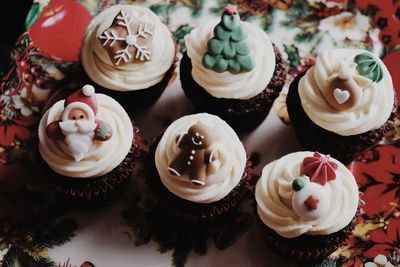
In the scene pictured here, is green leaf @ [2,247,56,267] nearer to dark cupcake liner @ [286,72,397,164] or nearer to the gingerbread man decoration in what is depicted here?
the gingerbread man decoration

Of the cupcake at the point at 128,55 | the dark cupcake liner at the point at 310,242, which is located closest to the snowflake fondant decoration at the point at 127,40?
the cupcake at the point at 128,55

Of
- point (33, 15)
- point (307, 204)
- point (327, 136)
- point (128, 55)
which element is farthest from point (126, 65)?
point (307, 204)

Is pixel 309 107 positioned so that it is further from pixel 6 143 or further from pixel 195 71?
pixel 6 143

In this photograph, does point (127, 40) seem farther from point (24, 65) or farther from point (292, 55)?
point (292, 55)

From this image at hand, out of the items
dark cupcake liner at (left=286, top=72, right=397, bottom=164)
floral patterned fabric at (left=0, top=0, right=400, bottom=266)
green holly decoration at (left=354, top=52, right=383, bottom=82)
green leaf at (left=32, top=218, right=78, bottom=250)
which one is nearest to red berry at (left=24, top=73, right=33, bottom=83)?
floral patterned fabric at (left=0, top=0, right=400, bottom=266)

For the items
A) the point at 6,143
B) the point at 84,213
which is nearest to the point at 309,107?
the point at 84,213

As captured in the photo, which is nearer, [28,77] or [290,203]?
→ [290,203]
